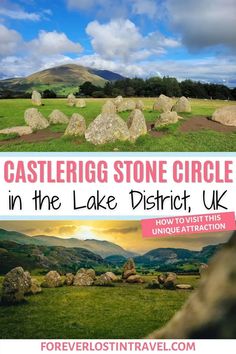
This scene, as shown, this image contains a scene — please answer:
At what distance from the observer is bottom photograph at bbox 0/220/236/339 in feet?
28.1

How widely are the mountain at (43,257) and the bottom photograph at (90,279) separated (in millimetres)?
25

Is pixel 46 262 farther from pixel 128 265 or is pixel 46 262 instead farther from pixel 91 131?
pixel 91 131

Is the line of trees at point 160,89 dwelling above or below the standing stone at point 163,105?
above

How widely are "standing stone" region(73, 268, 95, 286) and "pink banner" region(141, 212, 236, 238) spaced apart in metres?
3.57

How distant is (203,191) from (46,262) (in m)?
5.21

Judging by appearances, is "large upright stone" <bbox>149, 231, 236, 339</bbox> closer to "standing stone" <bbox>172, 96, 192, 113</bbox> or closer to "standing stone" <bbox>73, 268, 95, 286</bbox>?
"standing stone" <bbox>73, 268, 95, 286</bbox>

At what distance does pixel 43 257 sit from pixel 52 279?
779mm

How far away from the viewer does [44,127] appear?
27.6 m

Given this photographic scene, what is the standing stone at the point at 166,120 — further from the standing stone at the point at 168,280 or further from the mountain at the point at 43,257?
the standing stone at the point at 168,280

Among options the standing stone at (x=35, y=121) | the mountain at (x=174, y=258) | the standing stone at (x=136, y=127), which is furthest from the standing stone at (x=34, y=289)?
the standing stone at (x=35, y=121)

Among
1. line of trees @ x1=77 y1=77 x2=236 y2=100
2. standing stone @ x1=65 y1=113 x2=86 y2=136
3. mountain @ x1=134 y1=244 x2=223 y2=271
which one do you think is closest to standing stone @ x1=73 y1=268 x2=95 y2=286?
mountain @ x1=134 y1=244 x2=223 y2=271

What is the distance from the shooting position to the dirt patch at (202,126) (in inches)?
1028

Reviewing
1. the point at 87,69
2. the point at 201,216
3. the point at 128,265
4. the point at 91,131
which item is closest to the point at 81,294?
the point at 128,265

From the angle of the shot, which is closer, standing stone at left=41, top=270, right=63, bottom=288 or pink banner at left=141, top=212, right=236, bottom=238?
pink banner at left=141, top=212, right=236, bottom=238
